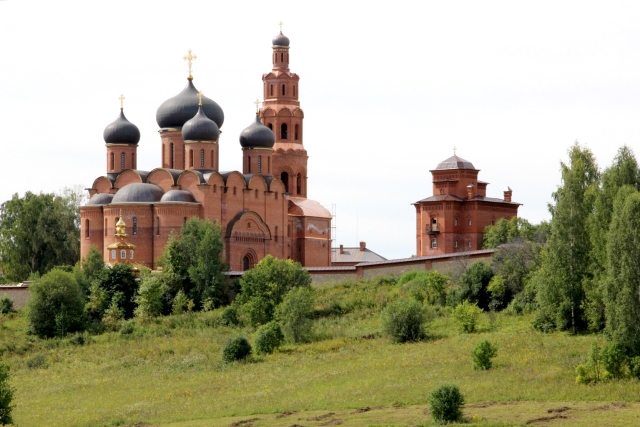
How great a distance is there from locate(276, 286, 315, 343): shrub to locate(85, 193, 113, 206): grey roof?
721 inches

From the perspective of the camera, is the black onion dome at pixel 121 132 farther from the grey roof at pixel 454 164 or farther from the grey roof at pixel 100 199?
the grey roof at pixel 454 164

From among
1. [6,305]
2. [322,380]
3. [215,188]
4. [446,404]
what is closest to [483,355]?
[322,380]

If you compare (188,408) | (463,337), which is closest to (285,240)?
(463,337)

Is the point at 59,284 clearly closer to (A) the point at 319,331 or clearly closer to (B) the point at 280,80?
(A) the point at 319,331

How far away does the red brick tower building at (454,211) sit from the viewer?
70625mm

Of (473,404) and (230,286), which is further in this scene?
(230,286)

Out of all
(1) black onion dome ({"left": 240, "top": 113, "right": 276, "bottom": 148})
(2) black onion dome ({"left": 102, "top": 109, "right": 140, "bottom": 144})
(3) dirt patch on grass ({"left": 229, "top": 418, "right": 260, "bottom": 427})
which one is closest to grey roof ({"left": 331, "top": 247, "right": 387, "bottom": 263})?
(1) black onion dome ({"left": 240, "top": 113, "right": 276, "bottom": 148})

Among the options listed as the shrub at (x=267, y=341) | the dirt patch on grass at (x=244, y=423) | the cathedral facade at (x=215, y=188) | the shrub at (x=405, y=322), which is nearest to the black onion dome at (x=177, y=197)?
the cathedral facade at (x=215, y=188)

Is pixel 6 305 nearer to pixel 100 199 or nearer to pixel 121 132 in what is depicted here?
pixel 100 199

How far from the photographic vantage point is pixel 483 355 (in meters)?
36.4

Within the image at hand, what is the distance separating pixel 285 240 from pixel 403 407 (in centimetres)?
3240

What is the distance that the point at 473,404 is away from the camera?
3316 centimetres

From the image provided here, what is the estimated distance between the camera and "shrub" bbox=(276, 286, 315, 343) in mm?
45750

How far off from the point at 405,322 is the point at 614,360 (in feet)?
29.6
